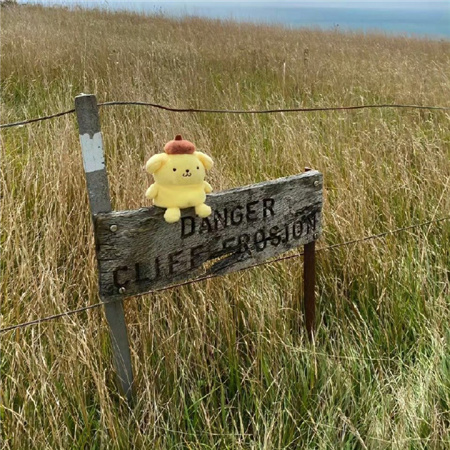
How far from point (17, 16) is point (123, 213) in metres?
7.91

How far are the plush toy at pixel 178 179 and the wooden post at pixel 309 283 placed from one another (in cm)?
51

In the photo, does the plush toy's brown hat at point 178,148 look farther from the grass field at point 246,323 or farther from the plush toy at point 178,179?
the grass field at point 246,323

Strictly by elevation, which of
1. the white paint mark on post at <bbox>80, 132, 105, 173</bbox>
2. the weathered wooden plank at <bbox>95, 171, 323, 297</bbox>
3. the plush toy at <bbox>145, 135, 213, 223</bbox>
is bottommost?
the weathered wooden plank at <bbox>95, 171, 323, 297</bbox>

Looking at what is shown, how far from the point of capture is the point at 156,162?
41.6 inches

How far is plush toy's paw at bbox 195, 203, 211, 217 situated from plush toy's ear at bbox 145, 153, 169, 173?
6.1 inches

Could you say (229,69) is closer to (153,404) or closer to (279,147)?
(279,147)

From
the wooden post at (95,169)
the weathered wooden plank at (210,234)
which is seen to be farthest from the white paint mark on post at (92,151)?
the weathered wooden plank at (210,234)

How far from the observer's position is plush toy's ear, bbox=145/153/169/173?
105 centimetres

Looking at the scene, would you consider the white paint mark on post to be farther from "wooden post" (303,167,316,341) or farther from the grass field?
"wooden post" (303,167,316,341)

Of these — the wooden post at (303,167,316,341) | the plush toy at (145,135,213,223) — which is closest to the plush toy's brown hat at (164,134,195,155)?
the plush toy at (145,135,213,223)

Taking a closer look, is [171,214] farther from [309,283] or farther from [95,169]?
[309,283]

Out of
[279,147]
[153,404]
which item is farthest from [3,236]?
[279,147]

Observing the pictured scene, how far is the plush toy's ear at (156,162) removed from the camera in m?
1.05

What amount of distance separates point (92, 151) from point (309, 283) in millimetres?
877
